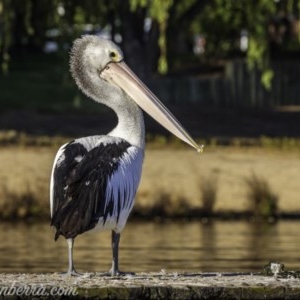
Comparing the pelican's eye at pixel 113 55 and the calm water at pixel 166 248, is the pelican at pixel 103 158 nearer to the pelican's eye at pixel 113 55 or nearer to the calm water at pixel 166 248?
the pelican's eye at pixel 113 55

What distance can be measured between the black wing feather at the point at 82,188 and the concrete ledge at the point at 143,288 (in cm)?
48

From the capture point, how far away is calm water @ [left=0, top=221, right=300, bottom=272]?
19.9m

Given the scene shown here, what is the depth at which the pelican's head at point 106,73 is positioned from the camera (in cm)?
1573

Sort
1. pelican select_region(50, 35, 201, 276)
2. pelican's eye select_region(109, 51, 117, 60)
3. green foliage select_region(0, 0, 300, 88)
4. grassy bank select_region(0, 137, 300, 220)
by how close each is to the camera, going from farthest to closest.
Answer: green foliage select_region(0, 0, 300, 88)
grassy bank select_region(0, 137, 300, 220)
pelican's eye select_region(109, 51, 117, 60)
pelican select_region(50, 35, 201, 276)

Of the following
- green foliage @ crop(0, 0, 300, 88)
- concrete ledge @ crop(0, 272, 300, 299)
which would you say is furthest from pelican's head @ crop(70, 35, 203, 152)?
green foliage @ crop(0, 0, 300, 88)

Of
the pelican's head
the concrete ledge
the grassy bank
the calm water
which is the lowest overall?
the calm water

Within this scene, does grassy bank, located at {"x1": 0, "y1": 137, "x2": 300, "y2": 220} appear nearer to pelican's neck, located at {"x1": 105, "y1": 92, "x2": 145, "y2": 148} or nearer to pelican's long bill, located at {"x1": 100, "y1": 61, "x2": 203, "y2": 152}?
pelican's long bill, located at {"x1": 100, "y1": 61, "x2": 203, "y2": 152}

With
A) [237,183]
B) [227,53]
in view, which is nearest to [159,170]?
[237,183]

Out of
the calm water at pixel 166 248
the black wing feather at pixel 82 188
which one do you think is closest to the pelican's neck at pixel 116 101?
the black wing feather at pixel 82 188

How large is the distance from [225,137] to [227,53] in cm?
1243

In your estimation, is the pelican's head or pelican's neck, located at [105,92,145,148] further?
the pelican's head

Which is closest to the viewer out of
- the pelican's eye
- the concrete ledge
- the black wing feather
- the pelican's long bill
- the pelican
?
the concrete ledge

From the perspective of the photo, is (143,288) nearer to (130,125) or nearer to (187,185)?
(130,125)

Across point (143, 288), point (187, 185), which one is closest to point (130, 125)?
point (143, 288)
